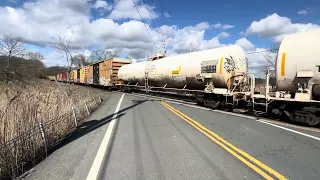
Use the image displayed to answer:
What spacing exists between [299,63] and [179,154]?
680 cm

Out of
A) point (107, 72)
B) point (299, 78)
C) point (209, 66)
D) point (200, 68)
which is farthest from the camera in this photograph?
point (107, 72)

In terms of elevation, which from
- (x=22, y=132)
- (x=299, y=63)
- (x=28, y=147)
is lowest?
(x=28, y=147)

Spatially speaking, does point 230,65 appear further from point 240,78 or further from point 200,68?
point 200,68

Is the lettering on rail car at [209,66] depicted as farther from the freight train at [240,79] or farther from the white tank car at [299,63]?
Answer: the white tank car at [299,63]

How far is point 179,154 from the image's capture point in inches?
255

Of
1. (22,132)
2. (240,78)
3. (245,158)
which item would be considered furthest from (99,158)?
(240,78)

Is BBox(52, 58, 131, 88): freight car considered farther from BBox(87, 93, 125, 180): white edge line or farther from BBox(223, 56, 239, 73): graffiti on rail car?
BBox(87, 93, 125, 180): white edge line

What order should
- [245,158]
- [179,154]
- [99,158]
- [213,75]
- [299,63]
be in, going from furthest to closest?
[213,75] < [299,63] < [179,154] < [99,158] < [245,158]

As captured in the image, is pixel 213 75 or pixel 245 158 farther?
pixel 213 75

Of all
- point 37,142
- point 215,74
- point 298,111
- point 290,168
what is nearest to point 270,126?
point 298,111

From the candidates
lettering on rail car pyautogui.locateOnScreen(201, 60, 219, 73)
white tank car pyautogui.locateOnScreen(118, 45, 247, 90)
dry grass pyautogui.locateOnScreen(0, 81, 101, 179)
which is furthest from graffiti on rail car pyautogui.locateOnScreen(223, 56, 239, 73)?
dry grass pyautogui.locateOnScreen(0, 81, 101, 179)

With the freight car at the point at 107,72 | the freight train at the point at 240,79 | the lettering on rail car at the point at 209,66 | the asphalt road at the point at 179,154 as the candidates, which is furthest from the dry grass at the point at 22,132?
the freight car at the point at 107,72

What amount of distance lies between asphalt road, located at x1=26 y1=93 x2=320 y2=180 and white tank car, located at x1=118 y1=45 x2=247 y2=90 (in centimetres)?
608

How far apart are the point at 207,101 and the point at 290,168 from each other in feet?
37.5
